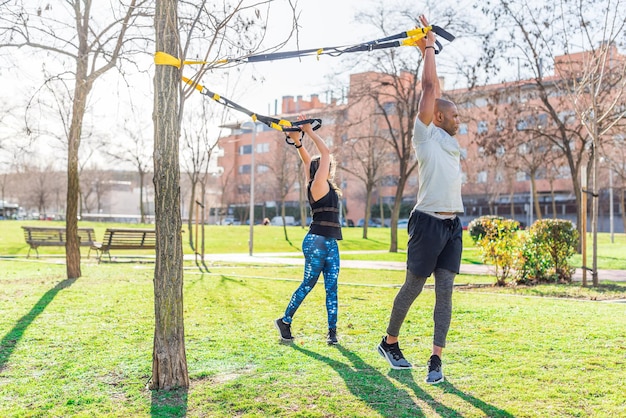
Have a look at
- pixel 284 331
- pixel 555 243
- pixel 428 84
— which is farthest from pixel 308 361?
pixel 555 243

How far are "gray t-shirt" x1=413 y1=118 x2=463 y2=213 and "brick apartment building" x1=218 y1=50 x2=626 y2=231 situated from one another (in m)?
10.4

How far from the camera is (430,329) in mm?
6004

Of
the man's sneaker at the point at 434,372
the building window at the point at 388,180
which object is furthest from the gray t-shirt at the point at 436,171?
the building window at the point at 388,180

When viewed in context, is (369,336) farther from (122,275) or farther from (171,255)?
(122,275)

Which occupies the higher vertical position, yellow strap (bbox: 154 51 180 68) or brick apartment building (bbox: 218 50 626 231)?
brick apartment building (bbox: 218 50 626 231)

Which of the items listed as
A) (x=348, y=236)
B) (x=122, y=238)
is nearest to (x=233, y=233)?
(x=348, y=236)

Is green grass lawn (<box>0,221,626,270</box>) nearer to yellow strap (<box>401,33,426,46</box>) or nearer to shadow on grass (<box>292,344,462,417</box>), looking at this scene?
shadow on grass (<box>292,344,462,417</box>)

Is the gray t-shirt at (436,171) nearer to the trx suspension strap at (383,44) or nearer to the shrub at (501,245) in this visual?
the trx suspension strap at (383,44)

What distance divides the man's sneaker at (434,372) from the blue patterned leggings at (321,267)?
1.42 metres

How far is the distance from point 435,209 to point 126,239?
14.9m

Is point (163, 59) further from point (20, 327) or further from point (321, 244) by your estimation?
point (20, 327)

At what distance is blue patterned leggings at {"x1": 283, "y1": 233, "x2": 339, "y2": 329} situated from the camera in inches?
216

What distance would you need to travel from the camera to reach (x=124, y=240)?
17.7 meters

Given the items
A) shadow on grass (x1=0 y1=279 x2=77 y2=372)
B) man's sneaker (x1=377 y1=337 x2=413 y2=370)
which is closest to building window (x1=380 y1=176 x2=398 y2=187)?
shadow on grass (x1=0 y1=279 x2=77 y2=372)
